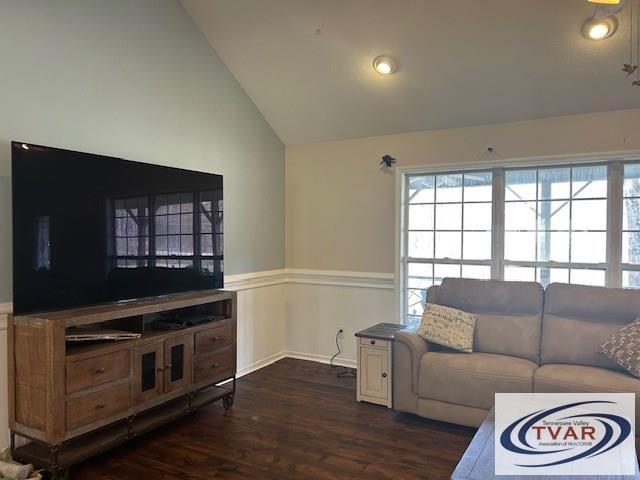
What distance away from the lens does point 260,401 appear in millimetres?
3699

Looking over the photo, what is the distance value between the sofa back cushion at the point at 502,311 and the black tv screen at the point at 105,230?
1900mm

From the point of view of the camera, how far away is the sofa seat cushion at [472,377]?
9.84ft

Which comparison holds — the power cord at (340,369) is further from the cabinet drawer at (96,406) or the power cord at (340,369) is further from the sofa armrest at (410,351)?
the cabinet drawer at (96,406)

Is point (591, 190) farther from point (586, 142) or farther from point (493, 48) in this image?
point (493, 48)

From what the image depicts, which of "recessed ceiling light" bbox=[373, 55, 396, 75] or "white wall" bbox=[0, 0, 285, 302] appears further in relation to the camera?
"recessed ceiling light" bbox=[373, 55, 396, 75]

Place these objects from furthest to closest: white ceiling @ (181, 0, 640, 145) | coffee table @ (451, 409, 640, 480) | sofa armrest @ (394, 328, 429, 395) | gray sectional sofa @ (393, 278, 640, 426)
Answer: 1. sofa armrest @ (394, 328, 429, 395)
2. white ceiling @ (181, 0, 640, 145)
3. gray sectional sofa @ (393, 278, 640, 426)
4. coffee table @ (451, 409, 640, 480)

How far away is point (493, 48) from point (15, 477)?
3.87 m

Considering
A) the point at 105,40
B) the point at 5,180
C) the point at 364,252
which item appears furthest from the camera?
the point at 364,252

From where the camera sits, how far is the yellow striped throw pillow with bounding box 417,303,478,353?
11.0ft

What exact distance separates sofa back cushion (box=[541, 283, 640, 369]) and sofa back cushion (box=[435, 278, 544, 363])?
0.26ft

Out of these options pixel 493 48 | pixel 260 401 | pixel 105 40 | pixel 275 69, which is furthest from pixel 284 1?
pixel 260 401

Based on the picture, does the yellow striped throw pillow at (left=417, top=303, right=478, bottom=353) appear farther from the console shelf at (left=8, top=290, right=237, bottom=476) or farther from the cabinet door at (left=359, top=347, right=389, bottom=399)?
the console shelf at (left=8, top=290, right=237, bottom=476)

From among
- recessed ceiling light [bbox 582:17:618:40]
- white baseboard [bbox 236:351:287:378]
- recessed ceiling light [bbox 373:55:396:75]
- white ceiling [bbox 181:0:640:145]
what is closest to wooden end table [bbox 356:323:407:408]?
white baseboard [bbox 236:351:287:378]
